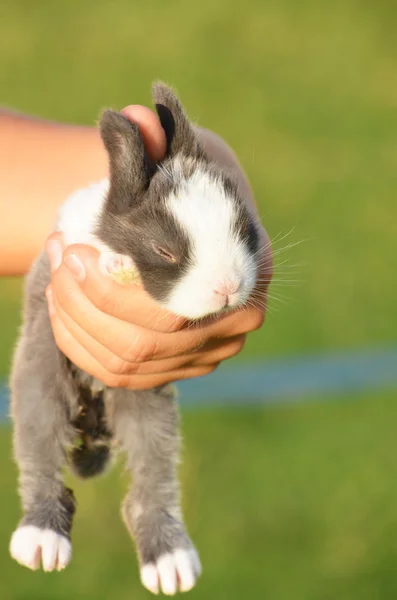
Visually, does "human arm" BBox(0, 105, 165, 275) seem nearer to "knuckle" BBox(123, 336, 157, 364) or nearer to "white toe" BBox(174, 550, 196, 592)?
"knuckle" BBox(123, 336, 157, 364)

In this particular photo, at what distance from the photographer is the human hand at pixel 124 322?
2.56m

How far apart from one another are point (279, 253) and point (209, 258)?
202 centimetres

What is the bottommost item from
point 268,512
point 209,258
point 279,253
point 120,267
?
point 268,512

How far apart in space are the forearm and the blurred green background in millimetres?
490

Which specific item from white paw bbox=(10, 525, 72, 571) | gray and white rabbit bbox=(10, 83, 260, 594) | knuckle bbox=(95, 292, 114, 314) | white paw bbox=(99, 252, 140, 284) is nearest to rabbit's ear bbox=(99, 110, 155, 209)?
gray and white rabbit bbox=(10, 83, 260, 594)

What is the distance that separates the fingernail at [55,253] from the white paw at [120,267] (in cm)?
16

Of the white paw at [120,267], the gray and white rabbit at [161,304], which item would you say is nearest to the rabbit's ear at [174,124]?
the gray and white rabbit at [161,304]

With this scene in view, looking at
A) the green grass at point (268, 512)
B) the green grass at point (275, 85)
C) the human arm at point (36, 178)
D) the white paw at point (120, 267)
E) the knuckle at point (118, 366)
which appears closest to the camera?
the white paw at point (120, 267)

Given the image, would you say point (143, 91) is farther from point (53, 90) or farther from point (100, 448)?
point (100, 448)

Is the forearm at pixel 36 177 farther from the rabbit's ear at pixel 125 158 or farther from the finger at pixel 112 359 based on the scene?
the rabbit's ear at pixel 125 158

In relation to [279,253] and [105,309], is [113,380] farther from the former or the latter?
[279,253]

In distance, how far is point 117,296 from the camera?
257 cm

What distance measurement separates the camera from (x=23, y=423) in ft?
8.56

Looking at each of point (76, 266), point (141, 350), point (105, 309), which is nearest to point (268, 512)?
point (141, 350)
